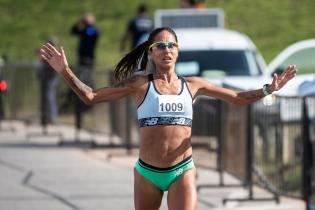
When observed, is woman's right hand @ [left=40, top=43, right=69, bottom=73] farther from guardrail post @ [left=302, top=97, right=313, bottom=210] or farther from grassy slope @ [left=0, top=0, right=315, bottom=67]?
grassy slope @ [left=0, top=0, right=315, bottom=67]

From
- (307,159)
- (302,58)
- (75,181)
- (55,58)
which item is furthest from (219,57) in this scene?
(55,58)

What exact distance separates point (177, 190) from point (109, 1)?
34.5 metres

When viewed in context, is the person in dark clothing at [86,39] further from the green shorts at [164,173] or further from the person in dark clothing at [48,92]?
the green shorts at [164,173]

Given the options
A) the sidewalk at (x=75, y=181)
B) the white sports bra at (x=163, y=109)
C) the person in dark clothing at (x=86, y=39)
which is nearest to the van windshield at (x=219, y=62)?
the sidewalk at (x=75, y=181)

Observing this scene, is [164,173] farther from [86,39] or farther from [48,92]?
[86,39]

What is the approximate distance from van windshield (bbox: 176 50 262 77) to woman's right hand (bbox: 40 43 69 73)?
37.7 feet

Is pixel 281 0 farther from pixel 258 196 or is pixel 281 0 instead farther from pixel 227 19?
pixel 258 196

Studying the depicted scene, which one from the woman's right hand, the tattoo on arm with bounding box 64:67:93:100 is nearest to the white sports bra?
the tattoo on arm with bounding box 64:67:93:100

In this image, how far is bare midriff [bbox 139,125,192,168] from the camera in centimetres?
870

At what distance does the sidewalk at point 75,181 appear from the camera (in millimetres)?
13617

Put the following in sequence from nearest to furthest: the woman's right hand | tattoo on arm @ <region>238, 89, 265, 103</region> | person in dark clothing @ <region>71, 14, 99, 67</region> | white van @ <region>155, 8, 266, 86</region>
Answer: the woman's right hand
tattoo on arm @ <region>238, 89, 265, 103</region>
white van @ <region>155, 8, 266, 86</region>
person in dark clothing @ <region>71, 14, 99, 67</region>

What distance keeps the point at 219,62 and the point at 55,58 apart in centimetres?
1201

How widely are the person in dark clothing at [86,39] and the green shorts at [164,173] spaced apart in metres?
18.8

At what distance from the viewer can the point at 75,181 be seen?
51.7 feet
